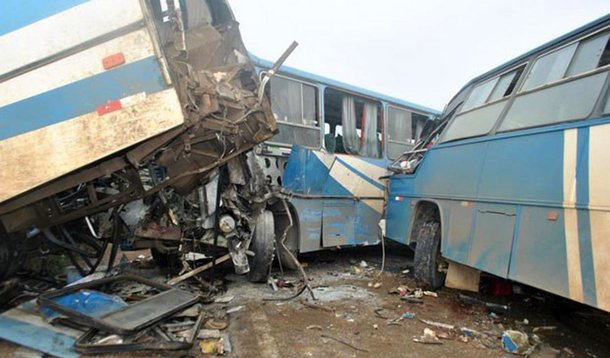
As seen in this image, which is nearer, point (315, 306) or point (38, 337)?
point (38, 337)

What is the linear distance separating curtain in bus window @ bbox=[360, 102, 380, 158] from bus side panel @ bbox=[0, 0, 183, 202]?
12.9ft

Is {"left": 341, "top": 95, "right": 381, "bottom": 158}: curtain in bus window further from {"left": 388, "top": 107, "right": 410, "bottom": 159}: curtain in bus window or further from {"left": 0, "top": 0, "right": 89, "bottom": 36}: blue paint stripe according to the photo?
{"left": 0, "top": 0, "right": 89, "bottom": 36}: blue paint stripe

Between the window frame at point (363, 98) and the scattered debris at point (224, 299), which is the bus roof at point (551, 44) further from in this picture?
the scattered debris at point (224, 299)

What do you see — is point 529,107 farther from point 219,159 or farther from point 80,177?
point 80,177

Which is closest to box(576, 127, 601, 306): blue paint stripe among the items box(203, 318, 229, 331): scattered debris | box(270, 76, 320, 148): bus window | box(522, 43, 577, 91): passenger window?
box(522, 43, 577, 91): passenger window

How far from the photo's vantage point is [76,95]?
225cm

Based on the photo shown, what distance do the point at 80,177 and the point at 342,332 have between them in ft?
7.78


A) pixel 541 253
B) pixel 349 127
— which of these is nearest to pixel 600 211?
pixel 541 253

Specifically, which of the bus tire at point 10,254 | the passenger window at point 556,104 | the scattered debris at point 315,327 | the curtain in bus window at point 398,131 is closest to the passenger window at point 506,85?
the passenger window at point 556,104

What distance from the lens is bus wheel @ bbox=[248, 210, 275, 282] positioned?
4078mm

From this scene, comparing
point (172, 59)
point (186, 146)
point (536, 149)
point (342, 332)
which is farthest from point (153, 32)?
point (536, 149)

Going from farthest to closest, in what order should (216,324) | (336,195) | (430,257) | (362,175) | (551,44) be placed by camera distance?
(362,175) < (336,195) < (430,257) < (551,44) < (216,324)

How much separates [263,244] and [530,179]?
2690 millimetres

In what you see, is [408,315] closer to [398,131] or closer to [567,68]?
[567,68]
